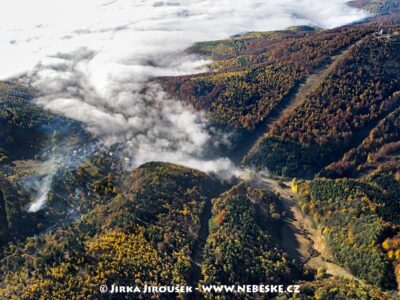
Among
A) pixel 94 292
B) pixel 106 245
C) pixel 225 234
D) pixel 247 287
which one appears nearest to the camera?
pixel 94 292

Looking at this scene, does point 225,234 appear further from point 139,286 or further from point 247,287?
point 139,286

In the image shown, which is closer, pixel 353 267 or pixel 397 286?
pixel 397 286

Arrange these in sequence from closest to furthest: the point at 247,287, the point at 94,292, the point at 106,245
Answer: the point at 94,292, the point at 247,287, the point at 106,245

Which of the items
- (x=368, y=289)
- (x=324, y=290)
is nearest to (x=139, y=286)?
(x=324, y=290)

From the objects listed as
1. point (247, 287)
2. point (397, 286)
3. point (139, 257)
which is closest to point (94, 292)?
point (139, 257)

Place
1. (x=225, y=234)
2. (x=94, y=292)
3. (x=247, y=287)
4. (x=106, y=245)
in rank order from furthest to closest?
(x=225, y=234) → (x=106, y=245) → (x=247, y=287) → (x=94, y=292)

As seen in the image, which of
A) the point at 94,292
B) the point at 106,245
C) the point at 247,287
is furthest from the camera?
the point at 106,245

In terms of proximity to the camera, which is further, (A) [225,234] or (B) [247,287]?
(A) [225,234]

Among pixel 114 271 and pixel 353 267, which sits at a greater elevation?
pixel 114 271

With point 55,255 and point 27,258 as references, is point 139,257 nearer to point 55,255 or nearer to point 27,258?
point 55,255
